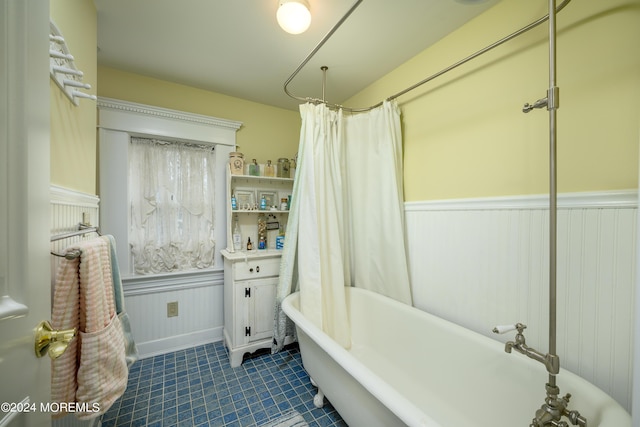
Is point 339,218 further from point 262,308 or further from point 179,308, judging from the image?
point 179,308

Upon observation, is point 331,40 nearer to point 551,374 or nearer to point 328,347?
point 328,347

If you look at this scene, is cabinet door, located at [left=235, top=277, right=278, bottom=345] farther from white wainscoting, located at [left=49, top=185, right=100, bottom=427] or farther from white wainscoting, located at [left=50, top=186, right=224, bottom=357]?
white wainscoting, located at [left=49, top=185, right=100, bottom=427]

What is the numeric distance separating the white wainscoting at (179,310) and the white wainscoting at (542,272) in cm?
191

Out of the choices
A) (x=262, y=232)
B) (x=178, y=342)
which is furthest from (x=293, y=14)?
(x=178, y=342)

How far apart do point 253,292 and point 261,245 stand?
0.49 metres

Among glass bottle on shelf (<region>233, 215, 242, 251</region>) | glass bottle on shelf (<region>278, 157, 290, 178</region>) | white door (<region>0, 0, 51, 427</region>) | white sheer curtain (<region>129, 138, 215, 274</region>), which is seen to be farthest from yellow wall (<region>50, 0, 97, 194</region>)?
glass bottle on shelf (<region>278, 157, 290, 178</region>)

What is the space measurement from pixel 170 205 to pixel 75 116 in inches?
45.6

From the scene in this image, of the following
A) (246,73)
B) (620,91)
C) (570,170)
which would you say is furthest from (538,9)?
(246,73)

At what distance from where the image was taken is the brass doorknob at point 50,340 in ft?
1.73

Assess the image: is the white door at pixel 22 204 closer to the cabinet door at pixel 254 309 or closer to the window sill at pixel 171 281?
the cabinet door at pixel 254 309

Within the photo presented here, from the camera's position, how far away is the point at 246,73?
204 centimetres

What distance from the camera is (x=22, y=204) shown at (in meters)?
0.48

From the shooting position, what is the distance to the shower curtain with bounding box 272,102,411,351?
5.91 ft

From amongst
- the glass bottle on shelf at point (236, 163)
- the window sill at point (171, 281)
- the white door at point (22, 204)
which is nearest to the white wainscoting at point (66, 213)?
the white door at point (22, 204)
